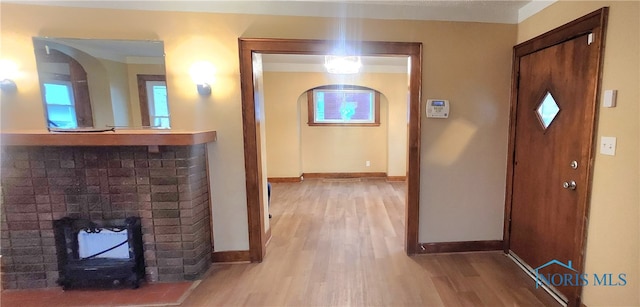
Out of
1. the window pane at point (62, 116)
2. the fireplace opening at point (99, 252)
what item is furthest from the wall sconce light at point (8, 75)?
the fireplace opening at point (99, 252)

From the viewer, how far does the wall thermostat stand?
7.80ft

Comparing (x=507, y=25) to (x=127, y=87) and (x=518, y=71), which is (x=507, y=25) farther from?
(x=127, y=87)

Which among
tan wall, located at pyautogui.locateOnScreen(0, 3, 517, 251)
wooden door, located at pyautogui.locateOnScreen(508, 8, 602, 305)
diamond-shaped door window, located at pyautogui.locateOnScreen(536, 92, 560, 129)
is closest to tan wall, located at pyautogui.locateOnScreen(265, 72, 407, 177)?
tan wall, located at pyautogui.locateOnScreen(0, 3, 517, 251)

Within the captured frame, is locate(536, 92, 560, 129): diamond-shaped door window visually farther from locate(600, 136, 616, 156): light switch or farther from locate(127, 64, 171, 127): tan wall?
locate(127, 64, 171, 127): tan wall

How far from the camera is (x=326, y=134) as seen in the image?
5902mm

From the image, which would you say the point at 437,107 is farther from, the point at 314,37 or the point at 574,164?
the point at 314,37

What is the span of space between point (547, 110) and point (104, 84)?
3.72 meters

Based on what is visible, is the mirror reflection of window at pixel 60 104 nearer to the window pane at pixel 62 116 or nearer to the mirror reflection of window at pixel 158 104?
the window pane at pixel 62 116

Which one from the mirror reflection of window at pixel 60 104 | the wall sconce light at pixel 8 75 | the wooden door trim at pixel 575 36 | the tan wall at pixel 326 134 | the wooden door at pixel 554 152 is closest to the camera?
the wooden door trim at pixel 575 36

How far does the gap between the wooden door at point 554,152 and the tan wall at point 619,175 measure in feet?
0.21

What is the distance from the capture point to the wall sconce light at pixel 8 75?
6.88 feet

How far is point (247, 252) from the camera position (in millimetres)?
2480

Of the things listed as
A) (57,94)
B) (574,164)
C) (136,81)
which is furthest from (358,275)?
(57,94)

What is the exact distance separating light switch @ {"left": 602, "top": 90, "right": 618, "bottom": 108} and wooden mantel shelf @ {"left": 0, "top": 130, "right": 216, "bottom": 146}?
8.91 ft
